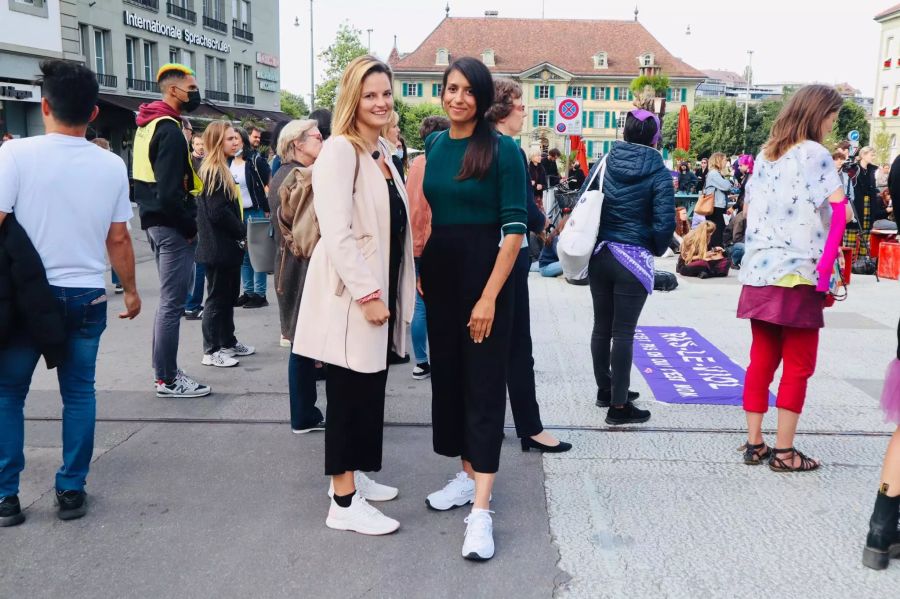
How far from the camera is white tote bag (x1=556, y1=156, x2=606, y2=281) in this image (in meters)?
4.73

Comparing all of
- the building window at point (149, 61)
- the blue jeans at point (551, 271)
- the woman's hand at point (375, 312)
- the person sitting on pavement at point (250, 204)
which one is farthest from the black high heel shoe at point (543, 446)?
the building window at point (149, 61)

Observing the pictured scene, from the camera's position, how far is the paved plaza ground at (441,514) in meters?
3.09

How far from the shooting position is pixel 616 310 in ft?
15.9

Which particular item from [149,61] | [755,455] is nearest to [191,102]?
[755,455]

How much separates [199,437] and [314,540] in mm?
1602

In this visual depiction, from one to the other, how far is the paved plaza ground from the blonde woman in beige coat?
384mm

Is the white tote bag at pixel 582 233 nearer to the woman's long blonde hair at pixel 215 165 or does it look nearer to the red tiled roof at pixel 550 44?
the woman's long blonde hair at pixel 215 165

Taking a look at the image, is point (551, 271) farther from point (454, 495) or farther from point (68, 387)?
point (68, 387)

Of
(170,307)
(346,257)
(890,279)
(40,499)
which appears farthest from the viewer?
(890,279)

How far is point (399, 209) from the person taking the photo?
3461 mm

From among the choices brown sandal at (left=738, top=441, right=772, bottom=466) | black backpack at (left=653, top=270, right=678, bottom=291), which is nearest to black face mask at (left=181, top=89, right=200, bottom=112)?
brown sandal at (left=738, top=441, right=772, bottom=466)

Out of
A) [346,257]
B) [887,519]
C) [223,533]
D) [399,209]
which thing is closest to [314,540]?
[223,533]

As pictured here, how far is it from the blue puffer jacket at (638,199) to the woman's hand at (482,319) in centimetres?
174

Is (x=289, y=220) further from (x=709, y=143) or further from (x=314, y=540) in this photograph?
(x=709, y=143)
